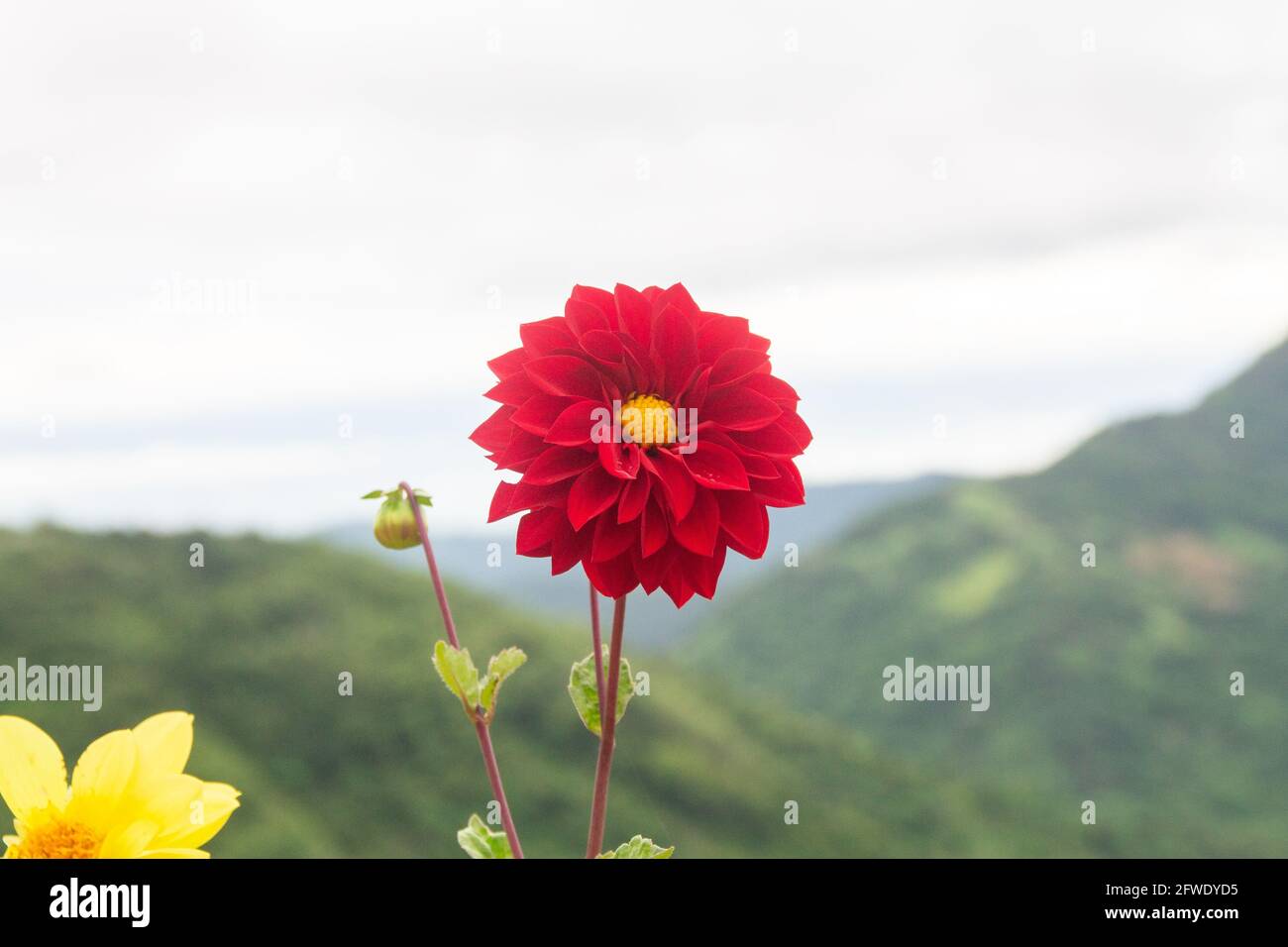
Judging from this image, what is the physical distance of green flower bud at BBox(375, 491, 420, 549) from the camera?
1.39 meters

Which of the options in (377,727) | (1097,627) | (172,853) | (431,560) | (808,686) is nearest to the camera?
(172,853)

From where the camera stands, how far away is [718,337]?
125cm

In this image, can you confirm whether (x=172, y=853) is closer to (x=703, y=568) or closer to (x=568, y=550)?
(x=568, y=550)

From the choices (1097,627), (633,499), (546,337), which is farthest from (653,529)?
(1097,627)

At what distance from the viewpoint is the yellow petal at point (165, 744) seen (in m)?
1.17

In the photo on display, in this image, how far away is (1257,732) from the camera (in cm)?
2233

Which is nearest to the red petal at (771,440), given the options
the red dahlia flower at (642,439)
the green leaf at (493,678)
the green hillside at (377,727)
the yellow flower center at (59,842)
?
the red dahlia flower at (642,439)

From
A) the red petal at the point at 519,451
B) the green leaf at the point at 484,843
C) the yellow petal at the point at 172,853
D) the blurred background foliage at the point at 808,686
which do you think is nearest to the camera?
the yellow petal at the point at 172,853

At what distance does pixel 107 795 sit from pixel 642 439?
654 millimetres

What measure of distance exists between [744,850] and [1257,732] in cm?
1460

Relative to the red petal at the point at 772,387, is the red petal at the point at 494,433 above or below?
below

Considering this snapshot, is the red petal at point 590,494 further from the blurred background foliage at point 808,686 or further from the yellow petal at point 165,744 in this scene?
the blurred background foliage at point 808,686

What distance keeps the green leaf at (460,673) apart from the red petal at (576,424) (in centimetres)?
26

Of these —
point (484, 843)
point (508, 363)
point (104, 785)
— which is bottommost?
point (484, 843)
